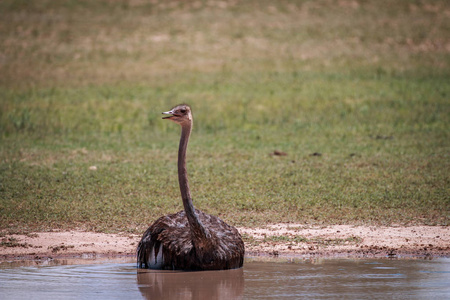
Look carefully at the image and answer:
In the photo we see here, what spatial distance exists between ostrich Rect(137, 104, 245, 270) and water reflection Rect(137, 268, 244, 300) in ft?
0.33

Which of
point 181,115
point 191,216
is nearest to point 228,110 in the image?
A: point 181,115

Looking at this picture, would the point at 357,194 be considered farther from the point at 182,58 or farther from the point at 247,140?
the point at 182,58

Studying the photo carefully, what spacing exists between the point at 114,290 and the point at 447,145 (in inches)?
400

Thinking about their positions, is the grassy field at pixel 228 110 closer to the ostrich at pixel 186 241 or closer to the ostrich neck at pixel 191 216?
the ostrich at pixel 186 241

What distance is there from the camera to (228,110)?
2067 centimetres

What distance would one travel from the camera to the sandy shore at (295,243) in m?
9.14

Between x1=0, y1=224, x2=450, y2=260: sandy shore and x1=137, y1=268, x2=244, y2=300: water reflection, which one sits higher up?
x1=137, y1=268, x2=244, y2=300: water reflection

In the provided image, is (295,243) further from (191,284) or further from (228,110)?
(228,110)

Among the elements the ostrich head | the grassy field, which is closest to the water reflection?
the ostrich head

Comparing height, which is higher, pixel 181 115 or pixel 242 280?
pixel 181 115

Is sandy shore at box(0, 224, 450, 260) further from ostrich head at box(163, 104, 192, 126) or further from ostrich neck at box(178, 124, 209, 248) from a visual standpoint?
ostrich head at box(163, 104, 192, 126)

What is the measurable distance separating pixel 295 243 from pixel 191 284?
1975 millimetres

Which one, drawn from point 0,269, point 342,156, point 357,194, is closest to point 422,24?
point 342,156

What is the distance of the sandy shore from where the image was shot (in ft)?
30.0
